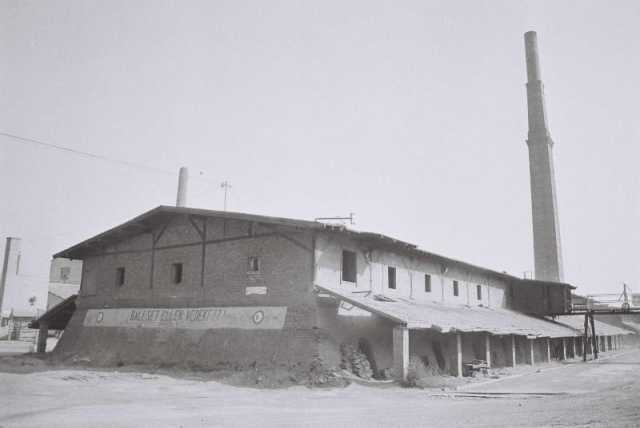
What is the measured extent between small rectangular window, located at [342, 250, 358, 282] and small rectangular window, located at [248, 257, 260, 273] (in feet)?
11.0

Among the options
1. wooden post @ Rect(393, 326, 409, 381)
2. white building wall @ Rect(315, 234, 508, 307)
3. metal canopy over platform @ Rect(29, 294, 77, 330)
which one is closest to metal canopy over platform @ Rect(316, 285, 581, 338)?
wooden post @ Rect(393, 326, 409, 381)

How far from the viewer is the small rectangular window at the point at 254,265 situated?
2032 centimetres

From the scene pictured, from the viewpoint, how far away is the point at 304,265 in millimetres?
19188

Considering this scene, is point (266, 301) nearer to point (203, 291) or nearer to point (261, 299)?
point (261, 299)

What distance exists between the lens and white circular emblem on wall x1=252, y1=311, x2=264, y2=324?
19.4 m

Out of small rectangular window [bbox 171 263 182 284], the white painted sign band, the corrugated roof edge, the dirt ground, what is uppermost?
the corrugated roof edge

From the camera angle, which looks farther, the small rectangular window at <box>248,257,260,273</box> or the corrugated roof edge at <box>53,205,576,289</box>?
the small rectangular window at <box>248,257,260,273</box>

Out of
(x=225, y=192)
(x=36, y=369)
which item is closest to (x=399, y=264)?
(x=36, y=369)

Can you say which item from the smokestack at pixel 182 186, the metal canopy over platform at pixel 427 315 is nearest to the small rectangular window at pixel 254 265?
the metal canopy over platform at pixel 427 315

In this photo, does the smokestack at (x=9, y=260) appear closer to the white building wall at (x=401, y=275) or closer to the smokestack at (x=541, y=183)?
the white building wall at (x=401, y=275)

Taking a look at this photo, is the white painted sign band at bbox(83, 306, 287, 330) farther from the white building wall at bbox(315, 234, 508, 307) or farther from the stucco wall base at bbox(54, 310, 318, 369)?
the white building wall at bbox(315, 234, 508, 307)

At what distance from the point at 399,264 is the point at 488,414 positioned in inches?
523

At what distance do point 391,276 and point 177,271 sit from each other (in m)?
9.26

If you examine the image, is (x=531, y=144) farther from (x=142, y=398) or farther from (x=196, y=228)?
(x=142, y=398)
